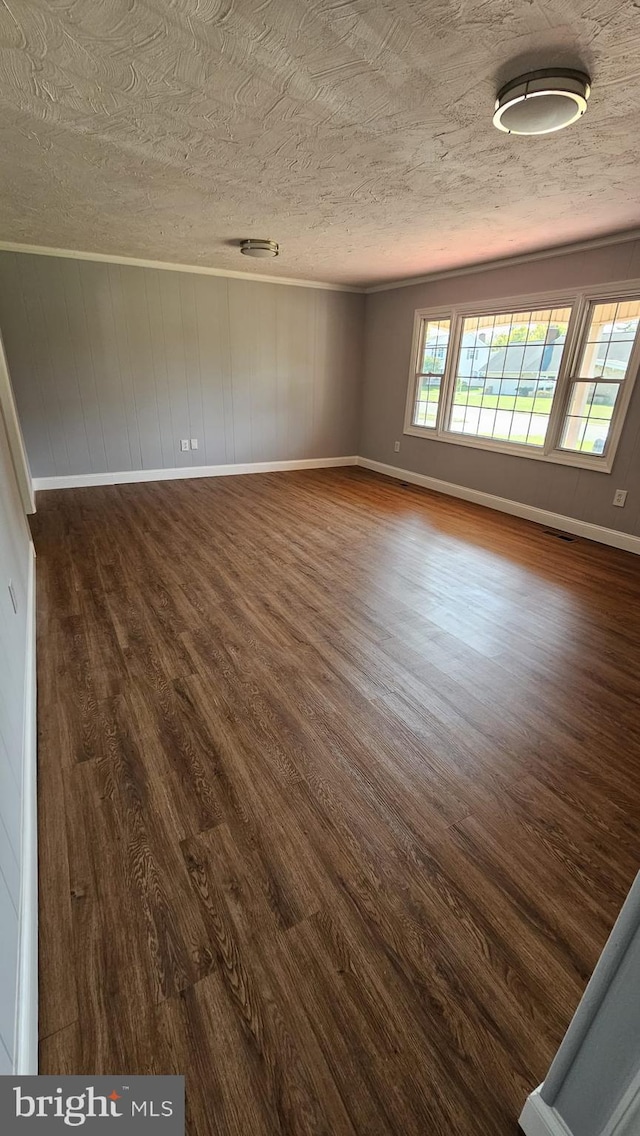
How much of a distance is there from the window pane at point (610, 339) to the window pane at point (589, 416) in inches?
4.4

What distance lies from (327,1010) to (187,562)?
9.54 ft

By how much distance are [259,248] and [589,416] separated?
3425 mm

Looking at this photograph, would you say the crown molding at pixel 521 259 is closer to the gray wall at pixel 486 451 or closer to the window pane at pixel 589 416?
the gray wall at pixel 486 451

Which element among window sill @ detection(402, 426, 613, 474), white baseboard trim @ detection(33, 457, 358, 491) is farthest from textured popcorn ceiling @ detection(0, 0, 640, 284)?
white baseboard trim @ detection(33, 457, 358, 491)

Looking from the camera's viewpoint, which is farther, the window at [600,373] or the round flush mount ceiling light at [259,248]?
the round flush mount ceiling light at [259,248]

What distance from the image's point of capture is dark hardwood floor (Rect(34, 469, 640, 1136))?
100cm

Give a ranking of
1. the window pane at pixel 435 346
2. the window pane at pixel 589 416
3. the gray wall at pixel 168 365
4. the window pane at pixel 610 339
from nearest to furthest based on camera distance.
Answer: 1. the window pane at pixel 610 339
2. the window pane at pixel 589 416
3. the gray wall at pixel 168 365
4. the window pane at pixel 435 346

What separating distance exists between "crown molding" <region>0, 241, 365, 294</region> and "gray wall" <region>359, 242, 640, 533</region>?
2.64ft

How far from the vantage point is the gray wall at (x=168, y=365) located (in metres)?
4.82

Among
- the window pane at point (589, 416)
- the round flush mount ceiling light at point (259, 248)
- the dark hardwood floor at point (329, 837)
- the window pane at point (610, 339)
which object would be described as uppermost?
the round flush mount ceiling light at point (259, 248)

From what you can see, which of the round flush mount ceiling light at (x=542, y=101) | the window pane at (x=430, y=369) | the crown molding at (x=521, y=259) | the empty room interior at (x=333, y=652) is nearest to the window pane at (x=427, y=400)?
the window pane at (x=430, y=369)

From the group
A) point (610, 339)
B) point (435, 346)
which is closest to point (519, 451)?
point (610, 339)

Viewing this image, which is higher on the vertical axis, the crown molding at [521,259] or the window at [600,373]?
the crown molding at [521,259]

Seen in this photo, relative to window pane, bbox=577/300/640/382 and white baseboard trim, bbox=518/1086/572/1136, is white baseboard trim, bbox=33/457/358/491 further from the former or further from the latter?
white baseboard trim, bbox=518/1086/572/1136
